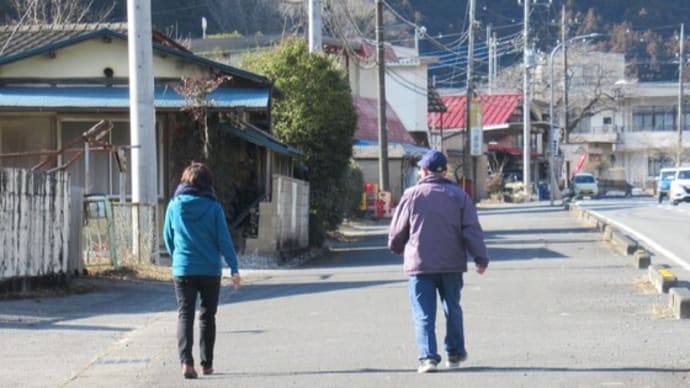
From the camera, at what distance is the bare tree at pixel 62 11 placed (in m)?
40.6

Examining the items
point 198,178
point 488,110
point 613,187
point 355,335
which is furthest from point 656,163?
point 198,178

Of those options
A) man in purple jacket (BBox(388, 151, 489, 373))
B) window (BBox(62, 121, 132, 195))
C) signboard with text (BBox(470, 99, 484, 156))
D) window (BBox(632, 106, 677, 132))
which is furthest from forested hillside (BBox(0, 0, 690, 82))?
man in purple jacket (BBox(388, 151, 489, 373))

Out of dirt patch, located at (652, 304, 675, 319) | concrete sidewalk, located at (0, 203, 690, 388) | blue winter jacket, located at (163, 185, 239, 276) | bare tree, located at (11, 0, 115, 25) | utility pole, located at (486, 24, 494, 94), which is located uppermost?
utility pole, located at (486, 24, 494, 94)

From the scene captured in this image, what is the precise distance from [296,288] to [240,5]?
48.2m

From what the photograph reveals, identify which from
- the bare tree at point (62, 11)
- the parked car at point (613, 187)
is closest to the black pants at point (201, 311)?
the bare tree at point (62, 11)

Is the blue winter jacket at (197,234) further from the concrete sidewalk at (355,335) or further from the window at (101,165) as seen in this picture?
the window at (101,165)

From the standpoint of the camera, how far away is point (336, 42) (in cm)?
4553

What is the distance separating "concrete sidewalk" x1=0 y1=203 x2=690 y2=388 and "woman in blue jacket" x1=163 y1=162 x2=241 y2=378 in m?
0.32

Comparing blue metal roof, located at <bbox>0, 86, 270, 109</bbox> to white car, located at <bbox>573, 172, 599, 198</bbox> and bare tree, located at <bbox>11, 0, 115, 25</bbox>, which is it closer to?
bare tree, located at <bbox>11, 0, 115, 25</bbox>

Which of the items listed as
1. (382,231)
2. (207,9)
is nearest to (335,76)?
(382,231)

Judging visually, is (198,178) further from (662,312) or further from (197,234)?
(662,312)

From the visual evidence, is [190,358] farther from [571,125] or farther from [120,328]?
[571,125]

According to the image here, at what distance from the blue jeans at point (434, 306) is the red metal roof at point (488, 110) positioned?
203ft

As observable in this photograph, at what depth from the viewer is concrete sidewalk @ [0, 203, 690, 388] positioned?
8594 mm
